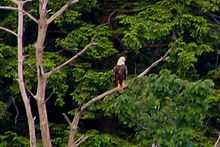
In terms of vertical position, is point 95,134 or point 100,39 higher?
point 100,39

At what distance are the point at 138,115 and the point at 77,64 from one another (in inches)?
92.4

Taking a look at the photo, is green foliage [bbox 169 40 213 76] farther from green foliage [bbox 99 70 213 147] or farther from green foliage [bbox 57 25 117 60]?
green foliage [bbox 99 70 213 147]

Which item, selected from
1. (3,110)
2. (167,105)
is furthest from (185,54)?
(3,110)

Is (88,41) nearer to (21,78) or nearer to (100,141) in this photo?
(100,141)

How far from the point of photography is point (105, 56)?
414 inches

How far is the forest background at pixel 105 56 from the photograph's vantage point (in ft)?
33.2

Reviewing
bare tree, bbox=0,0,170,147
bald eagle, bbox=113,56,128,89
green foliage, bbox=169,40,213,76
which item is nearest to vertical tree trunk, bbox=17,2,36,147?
bare tree, bbox=0,0,170,147

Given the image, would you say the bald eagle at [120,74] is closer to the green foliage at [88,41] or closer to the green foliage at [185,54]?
the green foliage at [185,54]

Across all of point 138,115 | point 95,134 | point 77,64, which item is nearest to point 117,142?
point 95,134

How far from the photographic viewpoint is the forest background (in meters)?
10.1

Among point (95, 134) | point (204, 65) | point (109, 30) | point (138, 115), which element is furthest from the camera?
point (204, 65)

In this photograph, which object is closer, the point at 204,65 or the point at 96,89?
the point at 96,89

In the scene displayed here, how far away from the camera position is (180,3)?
10.7 m

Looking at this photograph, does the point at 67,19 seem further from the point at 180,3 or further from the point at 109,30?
the point at 180,3
